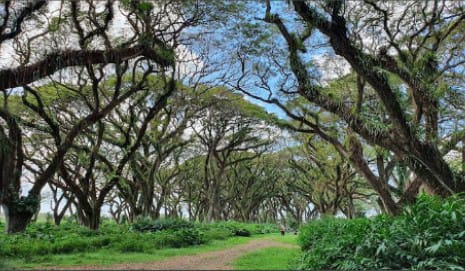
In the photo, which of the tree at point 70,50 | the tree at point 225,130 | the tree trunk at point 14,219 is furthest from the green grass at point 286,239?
the tree trunk at point 14,219

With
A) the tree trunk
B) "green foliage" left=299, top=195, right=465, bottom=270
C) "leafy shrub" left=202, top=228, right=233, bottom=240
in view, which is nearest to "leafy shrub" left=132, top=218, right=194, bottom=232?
"leafy shrub" left=202, top=228, right=233, bottom=240

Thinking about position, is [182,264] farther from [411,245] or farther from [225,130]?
[225,130]

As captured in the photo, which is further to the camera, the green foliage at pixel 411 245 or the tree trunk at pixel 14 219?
the tree trunk at pixel 14 219

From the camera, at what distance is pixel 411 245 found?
5594mm

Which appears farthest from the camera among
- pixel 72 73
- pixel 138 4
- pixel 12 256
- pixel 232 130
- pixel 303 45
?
pixel 232 130

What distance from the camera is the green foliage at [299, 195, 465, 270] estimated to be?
5.34 meters

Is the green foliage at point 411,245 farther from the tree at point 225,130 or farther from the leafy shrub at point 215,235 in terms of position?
the tree at point 225,130

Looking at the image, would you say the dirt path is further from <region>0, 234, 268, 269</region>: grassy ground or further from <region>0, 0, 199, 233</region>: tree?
<region>0, 0, 199, 233</region>: tree

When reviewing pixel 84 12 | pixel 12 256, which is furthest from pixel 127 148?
pixel 12 256

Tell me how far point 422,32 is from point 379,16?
1738 millimetres

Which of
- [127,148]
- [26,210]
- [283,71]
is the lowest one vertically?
[26,210]

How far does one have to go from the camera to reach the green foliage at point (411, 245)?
17.5 feet

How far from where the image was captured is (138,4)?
10.2 metres

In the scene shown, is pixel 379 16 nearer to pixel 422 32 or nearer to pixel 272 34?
pixel 422 32
